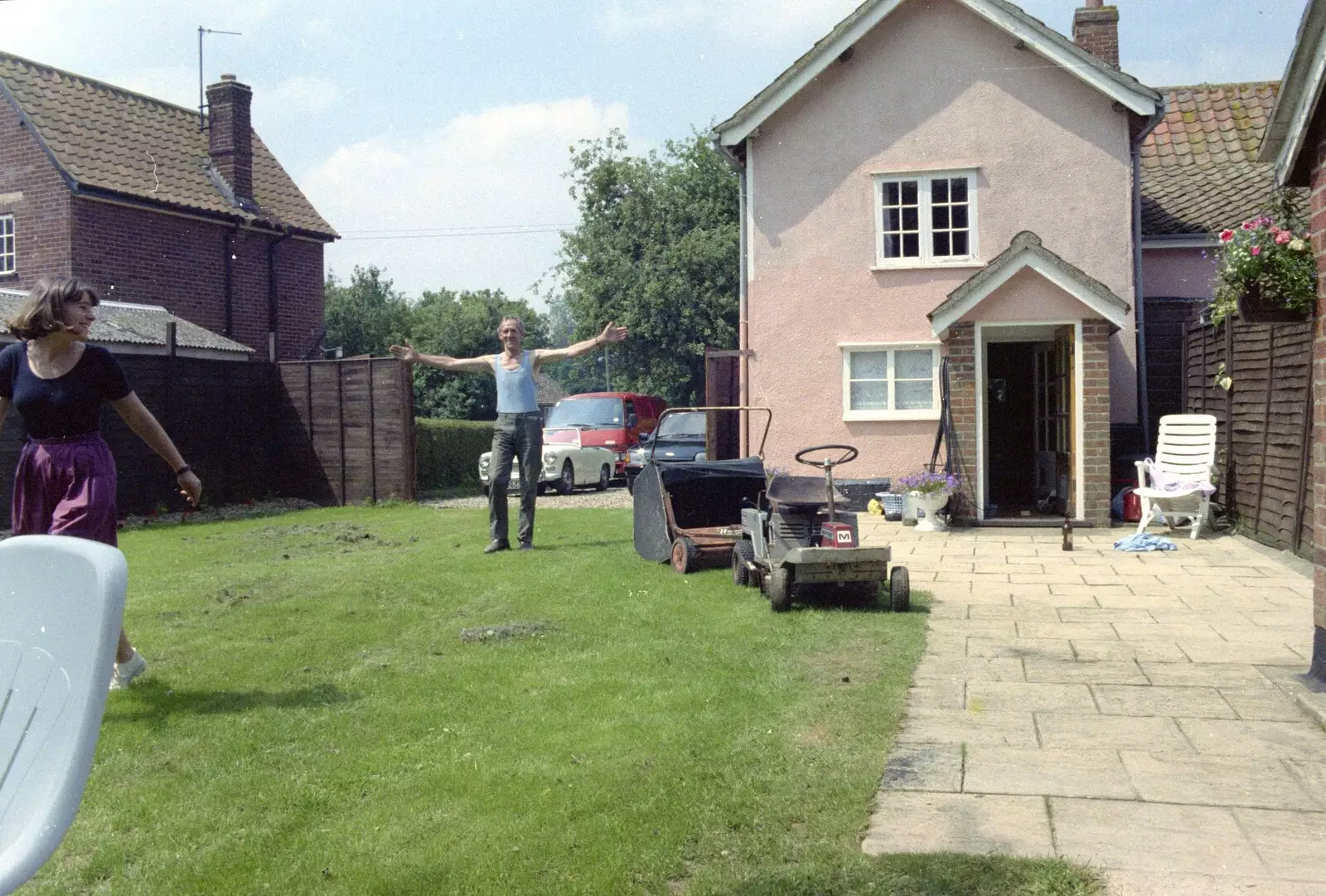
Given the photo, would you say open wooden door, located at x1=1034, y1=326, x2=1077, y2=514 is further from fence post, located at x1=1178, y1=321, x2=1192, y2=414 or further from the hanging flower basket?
the hanging flower basket

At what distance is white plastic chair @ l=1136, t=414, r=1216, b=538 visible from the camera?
1280cm

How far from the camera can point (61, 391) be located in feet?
17.7

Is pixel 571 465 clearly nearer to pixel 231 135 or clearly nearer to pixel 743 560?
pixel 231 135

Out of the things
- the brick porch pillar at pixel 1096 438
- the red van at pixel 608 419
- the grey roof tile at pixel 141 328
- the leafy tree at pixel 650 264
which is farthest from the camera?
the leafy tree at pixel 650 264

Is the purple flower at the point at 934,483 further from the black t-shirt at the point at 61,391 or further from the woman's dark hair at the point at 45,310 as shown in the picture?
the woman's dark hair at the point at 45,310

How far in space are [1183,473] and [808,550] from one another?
7426 millimetres

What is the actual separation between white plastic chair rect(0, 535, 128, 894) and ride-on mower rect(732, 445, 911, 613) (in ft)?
19.0

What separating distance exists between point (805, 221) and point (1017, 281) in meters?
3.98

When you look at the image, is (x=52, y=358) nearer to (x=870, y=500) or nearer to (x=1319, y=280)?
(x=1319, y=280)

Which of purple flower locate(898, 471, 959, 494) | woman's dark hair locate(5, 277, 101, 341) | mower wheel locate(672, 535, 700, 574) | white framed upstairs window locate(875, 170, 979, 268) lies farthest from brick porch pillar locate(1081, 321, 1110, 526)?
woman's dark hair locate(5, 277, 101, 341)

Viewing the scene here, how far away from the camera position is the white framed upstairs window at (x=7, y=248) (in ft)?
76.4

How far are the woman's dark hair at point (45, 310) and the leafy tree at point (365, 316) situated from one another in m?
38.3

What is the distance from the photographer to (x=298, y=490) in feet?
63.3

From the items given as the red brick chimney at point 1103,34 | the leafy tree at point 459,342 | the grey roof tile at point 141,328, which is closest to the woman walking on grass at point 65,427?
the grey roof tile at point 141,328
